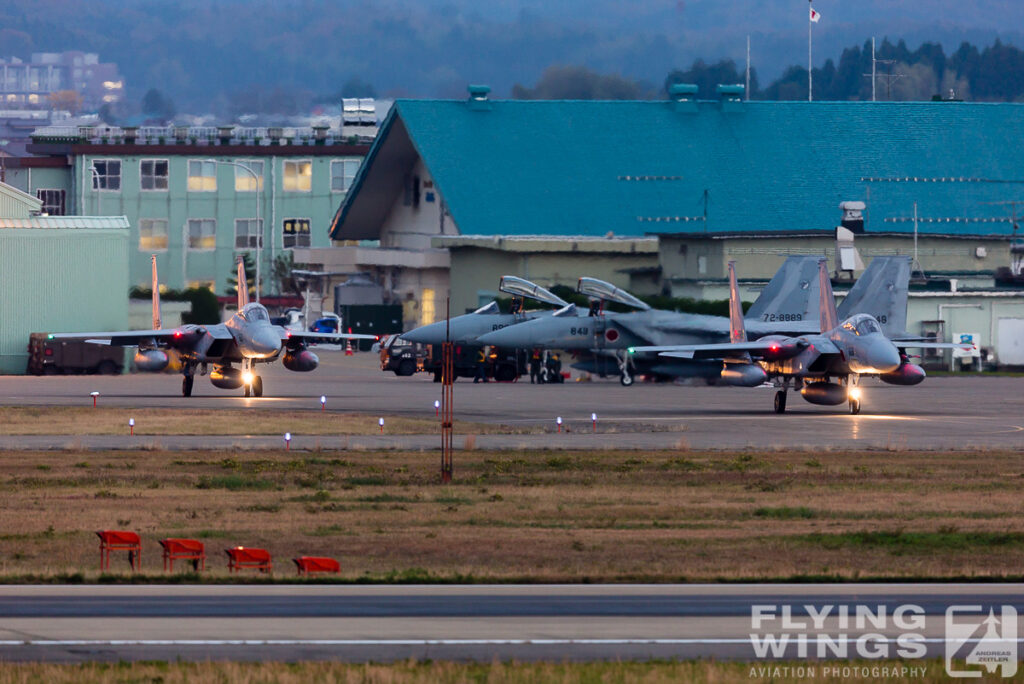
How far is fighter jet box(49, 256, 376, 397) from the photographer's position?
1745 inches

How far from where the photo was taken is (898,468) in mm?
29359

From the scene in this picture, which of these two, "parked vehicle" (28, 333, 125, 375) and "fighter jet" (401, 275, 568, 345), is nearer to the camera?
"fighter jet" (401, 275, 568, 345)

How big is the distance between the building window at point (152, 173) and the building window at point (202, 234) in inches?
135

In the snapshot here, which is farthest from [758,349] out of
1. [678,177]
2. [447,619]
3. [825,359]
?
[678,177]

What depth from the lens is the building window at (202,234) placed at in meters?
101

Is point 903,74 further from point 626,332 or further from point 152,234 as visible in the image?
point 626,332

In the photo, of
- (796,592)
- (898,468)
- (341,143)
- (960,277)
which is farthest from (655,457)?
(341,143)

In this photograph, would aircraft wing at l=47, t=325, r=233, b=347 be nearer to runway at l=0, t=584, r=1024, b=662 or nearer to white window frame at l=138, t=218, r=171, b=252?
runway at l=0, t=584, r=1024, b=662

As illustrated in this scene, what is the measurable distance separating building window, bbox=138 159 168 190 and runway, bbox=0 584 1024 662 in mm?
86800

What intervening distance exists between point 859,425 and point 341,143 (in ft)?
229

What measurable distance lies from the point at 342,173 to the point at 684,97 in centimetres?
2967

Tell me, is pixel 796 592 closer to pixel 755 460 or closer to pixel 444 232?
pixel 755 460

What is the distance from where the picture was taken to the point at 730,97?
84.8 metres

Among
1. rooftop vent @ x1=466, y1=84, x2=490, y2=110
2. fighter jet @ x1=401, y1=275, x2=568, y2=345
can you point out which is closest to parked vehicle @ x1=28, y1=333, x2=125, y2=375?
fighter jet @ x1=401, y1=275, x2=568, y2=345
